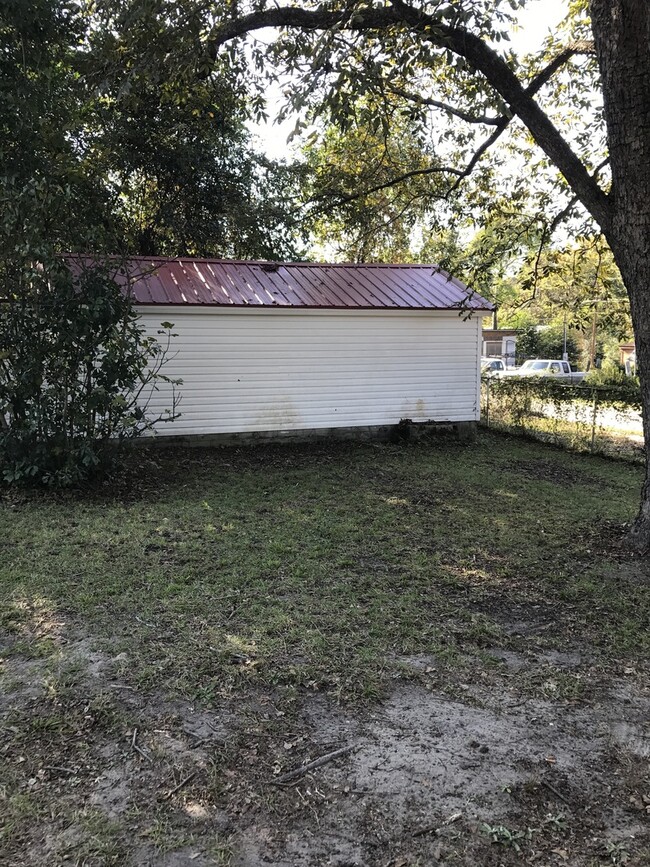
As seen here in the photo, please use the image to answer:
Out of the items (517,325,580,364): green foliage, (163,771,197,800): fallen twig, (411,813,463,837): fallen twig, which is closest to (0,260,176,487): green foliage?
(163,771,197,800): fallen twig

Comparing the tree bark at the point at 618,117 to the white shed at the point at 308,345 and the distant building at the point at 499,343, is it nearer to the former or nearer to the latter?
the white shed at the point at 308,345

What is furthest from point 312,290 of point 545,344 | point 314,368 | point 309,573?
point 545,344

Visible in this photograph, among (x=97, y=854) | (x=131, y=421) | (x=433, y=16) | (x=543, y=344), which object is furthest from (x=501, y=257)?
(x=543, y=344)

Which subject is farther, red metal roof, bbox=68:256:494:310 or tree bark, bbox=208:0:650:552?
red metal roof, bbox=68:256:494:310

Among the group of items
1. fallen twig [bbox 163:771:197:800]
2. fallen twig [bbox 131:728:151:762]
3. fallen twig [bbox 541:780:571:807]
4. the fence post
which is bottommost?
fallen twig [bbox 541:780:571:807]

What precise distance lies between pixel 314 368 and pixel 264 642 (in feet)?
26.7

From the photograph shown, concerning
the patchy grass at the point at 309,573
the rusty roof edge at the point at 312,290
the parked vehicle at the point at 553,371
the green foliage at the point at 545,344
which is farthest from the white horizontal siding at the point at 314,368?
the green foliage at the point at 545,344

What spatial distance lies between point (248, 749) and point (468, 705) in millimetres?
1129

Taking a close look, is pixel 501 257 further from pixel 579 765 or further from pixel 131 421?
pixel 579 765

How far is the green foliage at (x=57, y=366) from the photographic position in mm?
6910

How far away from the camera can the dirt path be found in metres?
2.10

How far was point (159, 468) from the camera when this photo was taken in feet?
29.6

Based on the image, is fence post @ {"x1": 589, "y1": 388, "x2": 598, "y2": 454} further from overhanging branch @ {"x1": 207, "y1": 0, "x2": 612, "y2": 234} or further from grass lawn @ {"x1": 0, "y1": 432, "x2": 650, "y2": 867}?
overhanging branch @ {"x1": 207, "y1": 0, "x2": 612, "y2": 234}

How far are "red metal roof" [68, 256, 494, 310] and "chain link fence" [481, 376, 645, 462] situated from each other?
2193 mm
